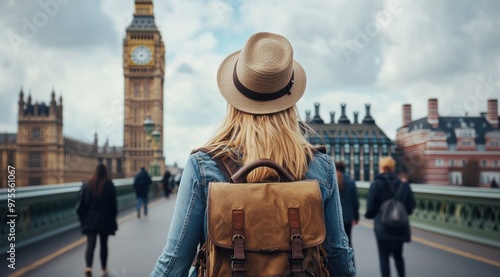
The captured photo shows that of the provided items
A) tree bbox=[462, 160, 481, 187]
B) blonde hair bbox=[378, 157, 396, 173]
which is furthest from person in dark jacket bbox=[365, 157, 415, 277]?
tree bbox=[462, 160, 481, 187]

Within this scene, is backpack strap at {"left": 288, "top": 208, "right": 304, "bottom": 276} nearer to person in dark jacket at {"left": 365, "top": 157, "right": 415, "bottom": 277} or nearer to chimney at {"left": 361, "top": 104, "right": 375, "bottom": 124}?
person in dark jacket at {"left": 365, "top": 157, "right": 415, "bottom": 277}

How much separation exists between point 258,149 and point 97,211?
262 inches

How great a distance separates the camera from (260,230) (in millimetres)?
2084

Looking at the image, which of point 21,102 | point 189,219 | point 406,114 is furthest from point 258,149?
point 21,102

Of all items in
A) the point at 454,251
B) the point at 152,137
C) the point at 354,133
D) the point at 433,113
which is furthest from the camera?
the point at 354,133

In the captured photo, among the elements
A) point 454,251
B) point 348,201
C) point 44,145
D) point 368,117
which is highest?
point 368,117

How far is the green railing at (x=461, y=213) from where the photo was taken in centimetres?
1103

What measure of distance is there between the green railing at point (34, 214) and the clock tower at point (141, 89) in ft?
344

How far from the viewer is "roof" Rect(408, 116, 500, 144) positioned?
79.8 metres

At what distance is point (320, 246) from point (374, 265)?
713 centimetres

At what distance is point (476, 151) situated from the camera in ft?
275

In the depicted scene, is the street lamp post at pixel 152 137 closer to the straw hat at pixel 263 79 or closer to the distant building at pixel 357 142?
the straw hat at pixel 263 79

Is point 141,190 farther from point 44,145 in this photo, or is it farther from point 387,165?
point 44,145

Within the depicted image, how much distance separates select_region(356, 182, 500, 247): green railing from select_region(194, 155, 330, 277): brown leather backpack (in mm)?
9606
